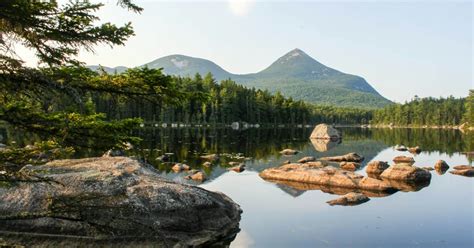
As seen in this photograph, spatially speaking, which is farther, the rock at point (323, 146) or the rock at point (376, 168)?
the rock at point (323, 146)

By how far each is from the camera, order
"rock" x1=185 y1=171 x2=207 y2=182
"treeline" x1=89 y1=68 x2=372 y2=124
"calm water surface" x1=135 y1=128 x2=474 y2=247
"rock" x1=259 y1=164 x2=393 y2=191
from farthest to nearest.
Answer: "treeline" x1=89 y1=68 x2=372 y2=124
"rock" x1=185 y1=171 x2=207 y2=182
"rock" x1=259 y1=164 x2=393 y2=191
"calm water surface" x1=135 y1=128 x2=474 y2=247

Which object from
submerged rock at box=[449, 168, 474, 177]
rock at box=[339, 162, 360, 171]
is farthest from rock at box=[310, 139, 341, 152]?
submerged rock at box=[449, 168, 474, 177]

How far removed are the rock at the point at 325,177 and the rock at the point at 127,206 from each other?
42.0 ft

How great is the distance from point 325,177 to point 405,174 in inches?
258

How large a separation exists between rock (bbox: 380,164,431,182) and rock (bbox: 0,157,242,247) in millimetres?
17859

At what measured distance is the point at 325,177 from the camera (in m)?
28.7

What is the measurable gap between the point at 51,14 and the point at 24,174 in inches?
106

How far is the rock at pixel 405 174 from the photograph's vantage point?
30.1 m

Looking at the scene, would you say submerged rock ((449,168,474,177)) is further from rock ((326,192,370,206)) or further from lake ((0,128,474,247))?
rock ((326,192,370,206))

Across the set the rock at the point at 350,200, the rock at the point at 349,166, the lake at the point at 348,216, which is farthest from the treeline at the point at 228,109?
the rock at the point at 350,200

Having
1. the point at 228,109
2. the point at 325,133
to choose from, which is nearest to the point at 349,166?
the point at 325,133

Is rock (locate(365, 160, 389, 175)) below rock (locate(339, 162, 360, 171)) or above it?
above

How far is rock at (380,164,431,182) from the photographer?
30.1 meters

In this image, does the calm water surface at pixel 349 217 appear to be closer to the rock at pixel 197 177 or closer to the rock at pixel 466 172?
the rock at pixel 197 177
